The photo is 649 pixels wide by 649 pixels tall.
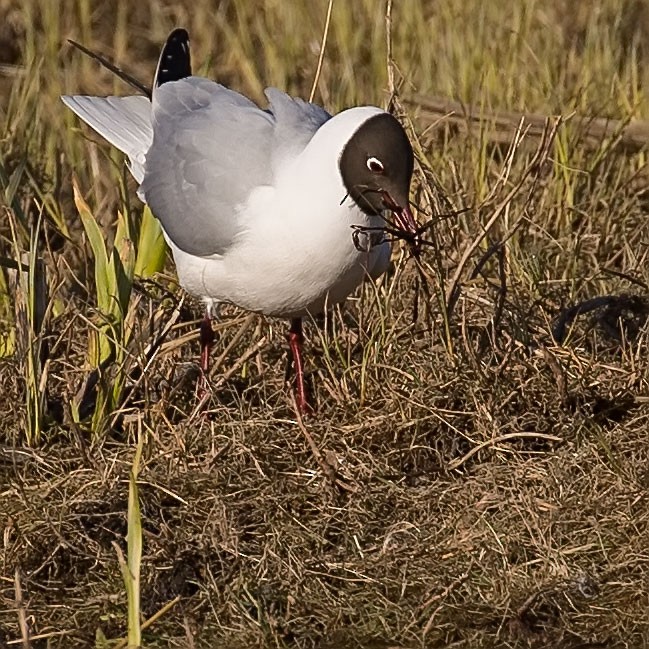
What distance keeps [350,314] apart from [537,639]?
1.73 meters

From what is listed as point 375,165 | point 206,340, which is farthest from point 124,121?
point 375,165

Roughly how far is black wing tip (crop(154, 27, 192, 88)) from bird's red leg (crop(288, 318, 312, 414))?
3.33 feet

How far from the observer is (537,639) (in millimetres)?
3828

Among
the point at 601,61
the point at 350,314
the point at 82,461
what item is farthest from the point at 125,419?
the point at 601,61

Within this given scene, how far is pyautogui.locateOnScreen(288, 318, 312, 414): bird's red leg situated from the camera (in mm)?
4820

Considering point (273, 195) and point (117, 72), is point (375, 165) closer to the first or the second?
point (273, 195)

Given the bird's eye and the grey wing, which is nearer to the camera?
the bird's eye

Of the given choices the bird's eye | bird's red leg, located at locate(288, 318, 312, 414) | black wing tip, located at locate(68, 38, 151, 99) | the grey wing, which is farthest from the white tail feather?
the bird's eye

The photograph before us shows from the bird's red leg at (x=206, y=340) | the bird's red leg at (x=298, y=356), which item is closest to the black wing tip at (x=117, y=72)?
the bird's red leg at (x=206, y=340)

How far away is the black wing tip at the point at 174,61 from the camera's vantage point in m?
5.39

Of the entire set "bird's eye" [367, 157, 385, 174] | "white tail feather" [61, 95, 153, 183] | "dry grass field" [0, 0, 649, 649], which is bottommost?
"dry grass field" [0, 0, 649, 649]

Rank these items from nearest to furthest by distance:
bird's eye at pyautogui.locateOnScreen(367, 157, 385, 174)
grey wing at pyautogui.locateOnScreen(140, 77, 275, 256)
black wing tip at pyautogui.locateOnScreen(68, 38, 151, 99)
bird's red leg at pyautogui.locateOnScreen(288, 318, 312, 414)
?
bird's eye at pyautogui.locateOnScreen(367, 157, 385, 174) < grey wing at pyautogui.locateOnScreen(140, 77, 275, 256) < bird's red leg at pyautogui.locateOnScreen(288, 318, 312, 414) < black wing tip at pyautogui.locateOnScreen(68, 38, 151, 99)

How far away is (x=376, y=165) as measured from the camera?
165 inches

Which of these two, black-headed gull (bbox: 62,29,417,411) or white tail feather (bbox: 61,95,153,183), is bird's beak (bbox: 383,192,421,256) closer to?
black-headed gull (bbox: 62,29,417,411)
